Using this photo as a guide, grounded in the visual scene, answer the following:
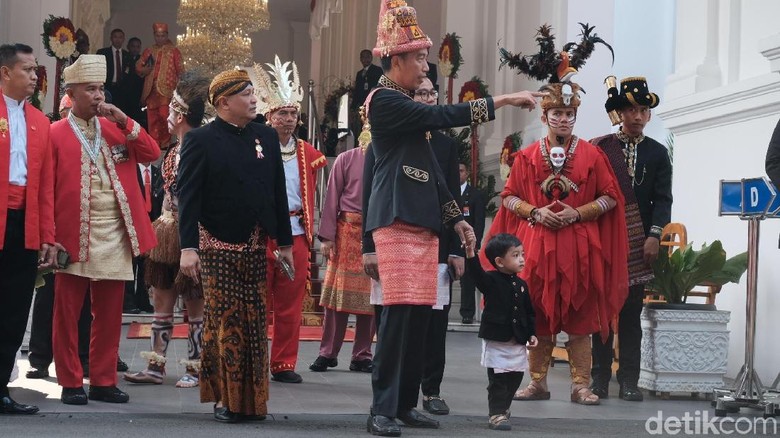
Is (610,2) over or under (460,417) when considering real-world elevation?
over

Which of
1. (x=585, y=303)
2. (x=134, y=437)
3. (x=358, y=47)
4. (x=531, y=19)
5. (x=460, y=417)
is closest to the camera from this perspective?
(x=134, y=437)

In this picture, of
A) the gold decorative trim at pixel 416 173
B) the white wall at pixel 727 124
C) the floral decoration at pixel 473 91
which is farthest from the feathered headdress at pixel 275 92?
the floral decoration at pixel 473 91

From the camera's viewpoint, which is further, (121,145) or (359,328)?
(359,328)

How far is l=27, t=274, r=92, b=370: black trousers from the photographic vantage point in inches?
289

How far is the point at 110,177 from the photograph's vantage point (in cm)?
639

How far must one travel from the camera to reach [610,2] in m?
12.9

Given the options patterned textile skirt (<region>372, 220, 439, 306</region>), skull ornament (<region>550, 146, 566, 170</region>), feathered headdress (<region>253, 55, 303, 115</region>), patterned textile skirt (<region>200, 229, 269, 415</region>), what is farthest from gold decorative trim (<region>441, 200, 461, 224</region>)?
feathered headdress (<region>253, 55, 303, 115</region>)

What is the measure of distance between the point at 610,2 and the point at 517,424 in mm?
7845

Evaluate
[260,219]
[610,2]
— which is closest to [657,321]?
[260,219]

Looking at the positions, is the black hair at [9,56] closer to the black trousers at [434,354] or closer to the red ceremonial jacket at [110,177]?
the red ceremonial jacket at [110,177]

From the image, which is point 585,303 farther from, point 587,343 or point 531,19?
point 531,19

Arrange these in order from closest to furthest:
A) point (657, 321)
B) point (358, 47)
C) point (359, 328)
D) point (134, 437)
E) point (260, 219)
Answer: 1. point (134, 437)
2. point (260, 219)
3. point (657, 321)
4. point (359, 328)
5. point (358, 47)

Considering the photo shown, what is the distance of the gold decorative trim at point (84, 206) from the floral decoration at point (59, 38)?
8002 mm

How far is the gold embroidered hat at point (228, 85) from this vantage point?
577 cm
